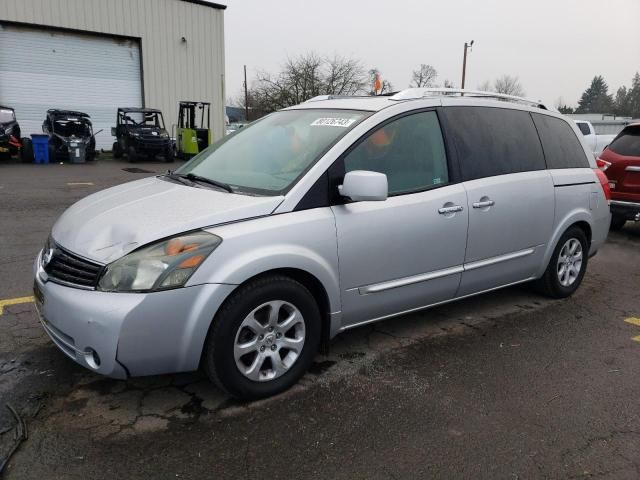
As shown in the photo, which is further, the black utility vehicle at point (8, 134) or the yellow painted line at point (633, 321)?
the black utility vehicle at point (8, 134)

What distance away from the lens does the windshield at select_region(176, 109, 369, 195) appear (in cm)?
322

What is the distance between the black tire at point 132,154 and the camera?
1792 centimetres

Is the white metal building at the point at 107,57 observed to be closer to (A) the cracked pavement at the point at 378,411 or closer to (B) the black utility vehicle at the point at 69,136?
(B) the black utility vehicle at the point at 69,136

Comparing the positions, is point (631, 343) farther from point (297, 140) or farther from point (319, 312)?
point (297, 140)

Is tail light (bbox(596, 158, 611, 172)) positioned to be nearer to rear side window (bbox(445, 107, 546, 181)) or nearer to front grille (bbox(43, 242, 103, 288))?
rear side window (bbox(445, 107, 546, 181))

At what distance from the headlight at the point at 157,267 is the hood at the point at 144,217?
53mm

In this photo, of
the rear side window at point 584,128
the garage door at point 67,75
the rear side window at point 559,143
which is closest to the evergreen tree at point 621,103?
the rear side window at point 584,128

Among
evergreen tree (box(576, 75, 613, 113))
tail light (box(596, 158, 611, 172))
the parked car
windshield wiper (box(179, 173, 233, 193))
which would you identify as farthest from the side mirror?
evergreen tree (box(576, 75, 613, 113))

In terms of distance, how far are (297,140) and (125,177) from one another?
11901 millimetres

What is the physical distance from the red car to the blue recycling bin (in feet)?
50.7

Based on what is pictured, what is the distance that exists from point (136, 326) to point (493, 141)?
2.92 metres

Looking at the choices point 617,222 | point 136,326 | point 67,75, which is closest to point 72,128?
point 67,75

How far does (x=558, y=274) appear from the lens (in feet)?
15.4

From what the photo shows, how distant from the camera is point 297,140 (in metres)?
3.50
